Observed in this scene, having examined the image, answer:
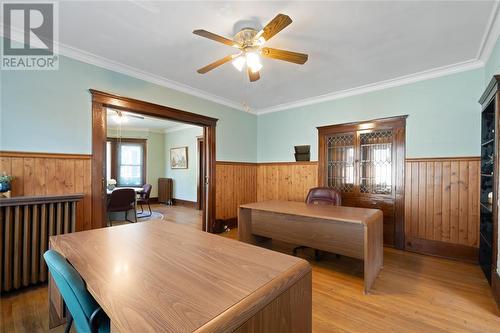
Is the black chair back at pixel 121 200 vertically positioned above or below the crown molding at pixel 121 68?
below

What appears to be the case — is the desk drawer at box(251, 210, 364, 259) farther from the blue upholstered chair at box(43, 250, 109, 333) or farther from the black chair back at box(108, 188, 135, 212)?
the black chair back at box(108, 188, 135, 212)

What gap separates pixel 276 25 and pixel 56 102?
8.35ft

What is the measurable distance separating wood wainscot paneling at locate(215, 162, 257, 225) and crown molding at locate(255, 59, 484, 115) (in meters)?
1.58

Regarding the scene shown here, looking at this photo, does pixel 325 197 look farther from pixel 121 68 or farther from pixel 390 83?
pixel 121 68

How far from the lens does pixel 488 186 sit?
2625mm

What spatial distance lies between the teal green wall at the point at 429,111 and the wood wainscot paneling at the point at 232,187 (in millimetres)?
1543

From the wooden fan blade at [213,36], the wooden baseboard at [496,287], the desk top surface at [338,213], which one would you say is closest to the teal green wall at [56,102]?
the wooden fan blade at [213,36]

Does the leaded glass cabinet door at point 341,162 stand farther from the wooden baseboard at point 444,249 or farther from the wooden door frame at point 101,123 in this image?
the wooden door frame at point 101,123

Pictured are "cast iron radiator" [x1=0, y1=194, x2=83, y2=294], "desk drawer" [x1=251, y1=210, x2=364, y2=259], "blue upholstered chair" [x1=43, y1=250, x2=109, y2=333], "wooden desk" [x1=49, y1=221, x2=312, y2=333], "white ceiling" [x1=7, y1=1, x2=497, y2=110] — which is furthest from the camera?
"desk drawer" [x1=251, y1=210, x2=364, y2=259]

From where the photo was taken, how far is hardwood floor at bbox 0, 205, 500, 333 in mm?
1761

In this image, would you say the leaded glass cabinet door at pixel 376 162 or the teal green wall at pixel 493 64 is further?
the leaded glass cabinet door at pixel 376 162

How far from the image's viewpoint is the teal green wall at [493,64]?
7.42 feet

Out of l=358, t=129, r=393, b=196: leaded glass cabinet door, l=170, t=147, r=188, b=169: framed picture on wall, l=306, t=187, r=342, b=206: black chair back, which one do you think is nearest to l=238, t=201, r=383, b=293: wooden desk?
l=306, t=187, r=342, b=206: black chair back

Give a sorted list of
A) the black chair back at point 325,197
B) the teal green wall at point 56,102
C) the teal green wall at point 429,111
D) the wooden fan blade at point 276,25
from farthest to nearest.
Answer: the black chair back at point 325,197 < the teal green wall at point 429,111 < the teal green wall at point 56,102 < the wooden fan blade at point 276,25
